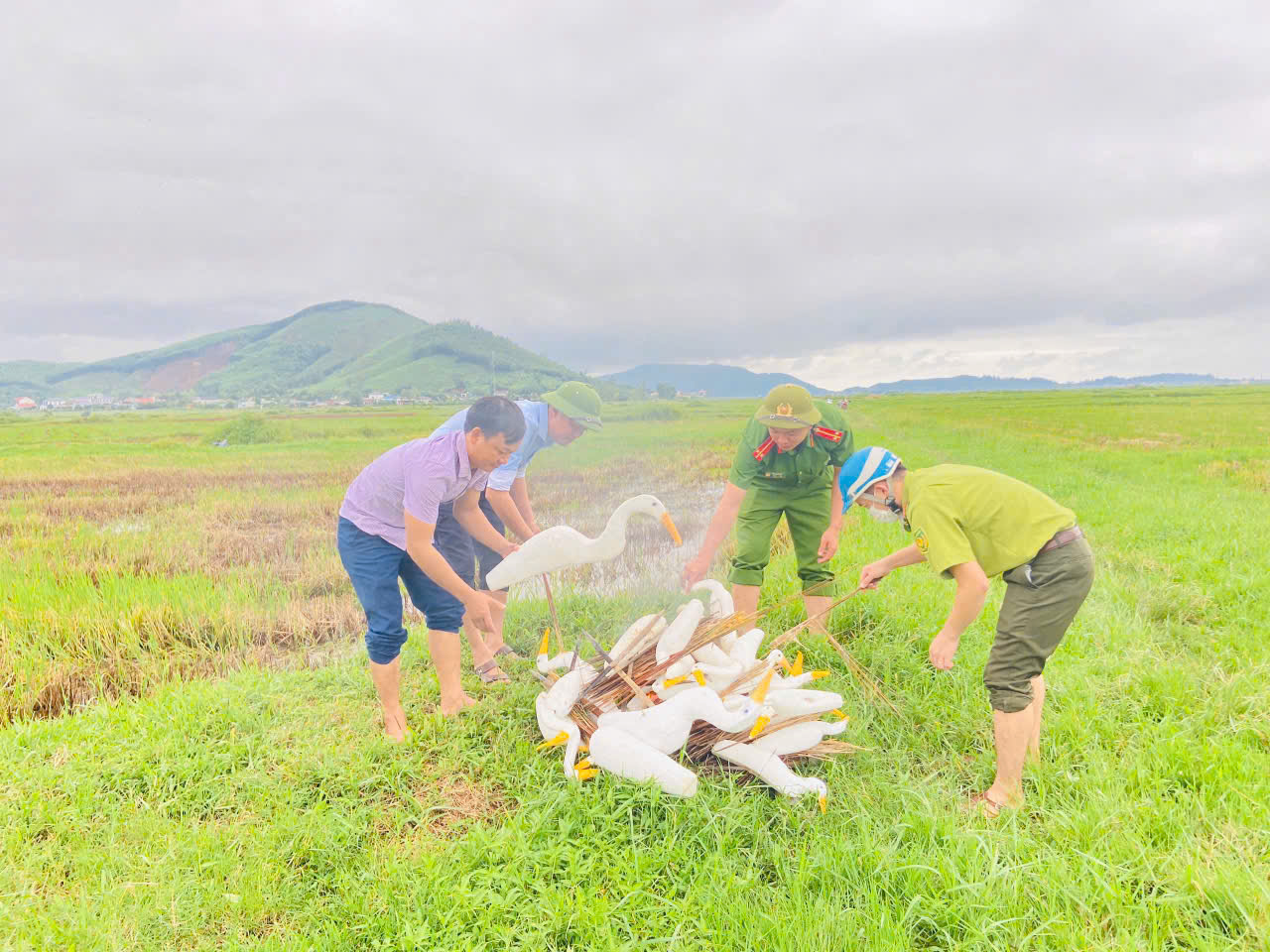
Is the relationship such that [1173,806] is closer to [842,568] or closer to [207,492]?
[842,568]

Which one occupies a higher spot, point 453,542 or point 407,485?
point 407,485

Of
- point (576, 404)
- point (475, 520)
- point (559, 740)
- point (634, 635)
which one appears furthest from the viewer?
point (576, 404)

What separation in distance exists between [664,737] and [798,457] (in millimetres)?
2562

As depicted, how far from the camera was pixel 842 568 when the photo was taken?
21.2 feet

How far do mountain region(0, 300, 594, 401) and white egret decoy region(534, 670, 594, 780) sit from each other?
7.78m

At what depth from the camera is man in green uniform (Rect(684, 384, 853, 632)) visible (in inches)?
171

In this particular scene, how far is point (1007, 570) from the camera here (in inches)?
113

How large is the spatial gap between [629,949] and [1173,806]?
8.32 ft

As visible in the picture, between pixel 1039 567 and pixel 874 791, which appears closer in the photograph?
pixel 1039 567

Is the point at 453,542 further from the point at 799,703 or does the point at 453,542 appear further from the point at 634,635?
the point at 799,703

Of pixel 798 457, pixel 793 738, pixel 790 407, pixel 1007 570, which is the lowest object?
pixel 793 738

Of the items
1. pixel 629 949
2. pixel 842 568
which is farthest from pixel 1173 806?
pixel 842 568

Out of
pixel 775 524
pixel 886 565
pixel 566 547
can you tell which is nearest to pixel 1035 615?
pixel 886 565

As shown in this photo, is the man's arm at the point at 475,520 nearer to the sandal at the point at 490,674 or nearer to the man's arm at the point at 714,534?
the sandal at the point at 490,674
